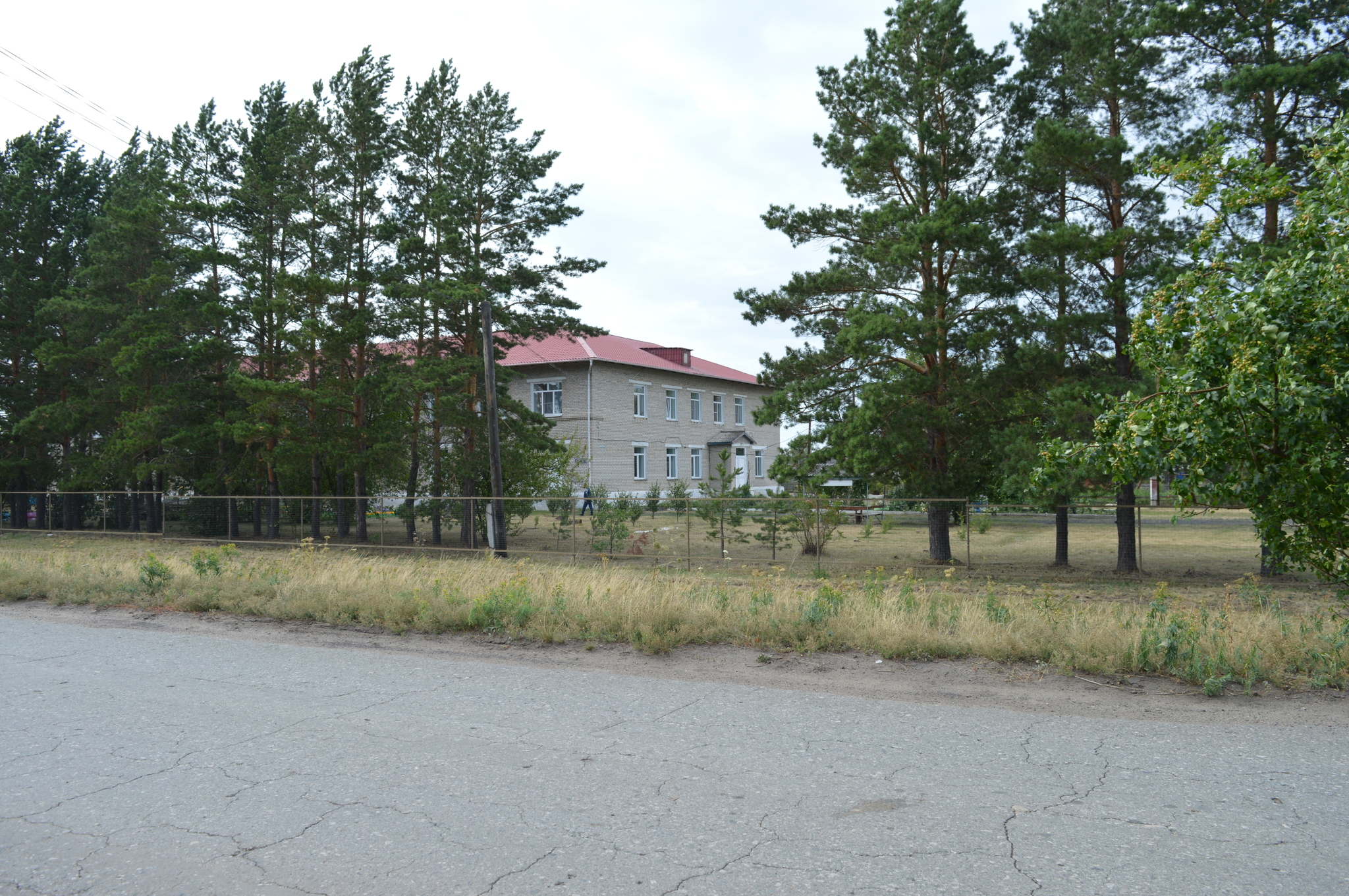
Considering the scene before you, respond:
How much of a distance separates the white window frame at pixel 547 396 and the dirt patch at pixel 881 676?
114 ft

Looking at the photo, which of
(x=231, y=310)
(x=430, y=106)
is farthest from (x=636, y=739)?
(x=231, y=310)

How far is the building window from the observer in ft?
150

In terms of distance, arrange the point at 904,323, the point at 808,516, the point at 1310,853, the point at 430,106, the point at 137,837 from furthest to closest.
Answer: the point at 430,106
the point at 808,516
the point at 904,323
the point at 137,837
the point at 1310,853

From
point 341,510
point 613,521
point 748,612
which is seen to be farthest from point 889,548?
point 341,510

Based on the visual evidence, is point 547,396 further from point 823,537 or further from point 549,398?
point 823,537

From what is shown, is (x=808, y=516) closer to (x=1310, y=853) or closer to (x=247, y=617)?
(x=247, y=617)

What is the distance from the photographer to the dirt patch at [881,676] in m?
6.70

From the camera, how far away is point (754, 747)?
586cm

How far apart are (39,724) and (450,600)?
4966mm

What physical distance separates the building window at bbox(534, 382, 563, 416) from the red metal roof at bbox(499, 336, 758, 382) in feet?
4.77

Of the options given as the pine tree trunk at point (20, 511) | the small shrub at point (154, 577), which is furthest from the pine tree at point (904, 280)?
the pine tree trunk at point (20, 511)

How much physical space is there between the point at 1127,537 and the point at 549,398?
104ft

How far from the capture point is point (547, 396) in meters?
46.4

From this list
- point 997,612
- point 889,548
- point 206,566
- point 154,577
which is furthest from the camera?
point 889,548
